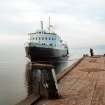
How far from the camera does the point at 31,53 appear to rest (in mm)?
50812

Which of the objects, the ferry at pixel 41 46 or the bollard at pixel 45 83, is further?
the ferry at pixel 41 46

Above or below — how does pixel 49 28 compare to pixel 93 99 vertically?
above

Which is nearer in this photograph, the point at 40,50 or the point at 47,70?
the point at 47,70

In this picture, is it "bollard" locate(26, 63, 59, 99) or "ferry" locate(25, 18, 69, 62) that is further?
"ferry" locate(25, 18, 69, 62)

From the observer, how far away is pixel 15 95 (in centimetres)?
2027

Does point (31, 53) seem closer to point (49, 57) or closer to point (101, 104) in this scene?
point (49, 57)

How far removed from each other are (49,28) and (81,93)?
5687cm

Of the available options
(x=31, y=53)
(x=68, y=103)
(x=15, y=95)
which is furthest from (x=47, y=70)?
(x=31, y=53)

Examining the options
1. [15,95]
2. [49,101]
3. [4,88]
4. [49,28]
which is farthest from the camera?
[49,28]

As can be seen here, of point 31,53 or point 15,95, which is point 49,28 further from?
point 15,95

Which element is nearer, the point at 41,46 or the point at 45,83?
the point at 45,83

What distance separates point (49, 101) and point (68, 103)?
62 cm

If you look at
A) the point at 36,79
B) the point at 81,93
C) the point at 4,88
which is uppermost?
the point at 36,79

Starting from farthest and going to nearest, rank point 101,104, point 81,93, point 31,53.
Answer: point 31,53 < point 81,93 < point 101,104
